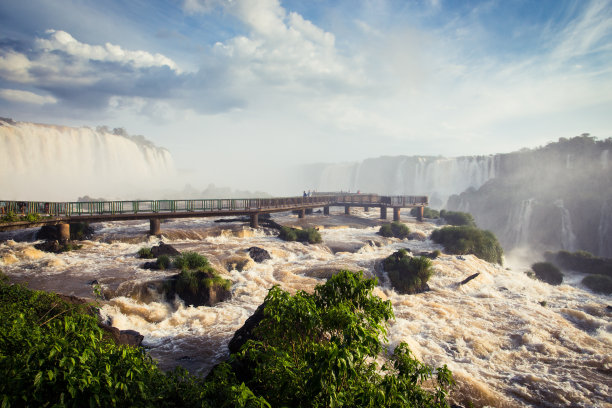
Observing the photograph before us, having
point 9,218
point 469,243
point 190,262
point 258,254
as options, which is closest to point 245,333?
point 190,262

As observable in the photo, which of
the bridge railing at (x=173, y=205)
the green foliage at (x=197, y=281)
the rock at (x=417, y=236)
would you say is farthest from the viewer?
the rock at (x=417, y=236)

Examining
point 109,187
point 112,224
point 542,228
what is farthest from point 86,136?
point 542,228

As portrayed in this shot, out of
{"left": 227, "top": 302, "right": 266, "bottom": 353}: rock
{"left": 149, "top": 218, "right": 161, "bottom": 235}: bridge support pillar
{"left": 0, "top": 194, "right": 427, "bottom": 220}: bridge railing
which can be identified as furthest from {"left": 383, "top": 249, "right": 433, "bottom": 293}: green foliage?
{"left": 149, "top": 218, "right": 161, "bottom": 235}: bridge support pillar

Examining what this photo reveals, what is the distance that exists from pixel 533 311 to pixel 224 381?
18.7m

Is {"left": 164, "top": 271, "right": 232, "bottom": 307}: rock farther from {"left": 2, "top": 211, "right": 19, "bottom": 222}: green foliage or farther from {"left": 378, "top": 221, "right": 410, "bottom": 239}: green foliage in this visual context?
{"left": 378, "top": 221, "right": 410, "bottom": 239}: green foliage

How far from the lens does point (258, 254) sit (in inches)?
880

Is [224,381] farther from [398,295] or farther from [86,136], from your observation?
[86,136]

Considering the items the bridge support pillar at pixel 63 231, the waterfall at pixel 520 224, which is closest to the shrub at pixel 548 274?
the waterfall at pixel 520 224

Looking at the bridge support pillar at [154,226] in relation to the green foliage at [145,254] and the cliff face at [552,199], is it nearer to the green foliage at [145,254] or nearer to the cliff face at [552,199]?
the green foliage at [145,254]

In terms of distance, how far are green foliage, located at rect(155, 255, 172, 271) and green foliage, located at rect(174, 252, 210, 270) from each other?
40 centimetres

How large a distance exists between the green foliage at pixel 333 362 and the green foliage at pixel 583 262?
3478 centimetres

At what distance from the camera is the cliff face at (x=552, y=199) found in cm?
5066

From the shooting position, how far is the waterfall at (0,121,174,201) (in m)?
68.8

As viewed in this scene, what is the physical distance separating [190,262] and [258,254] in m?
5.26
